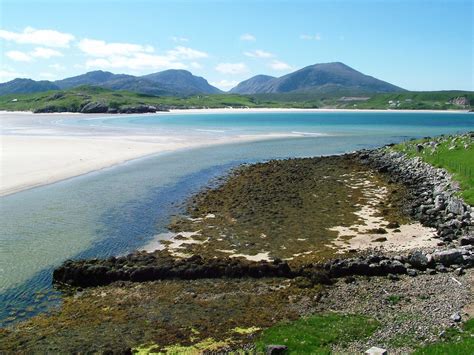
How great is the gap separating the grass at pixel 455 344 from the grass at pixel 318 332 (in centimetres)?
190

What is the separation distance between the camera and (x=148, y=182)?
4275cm

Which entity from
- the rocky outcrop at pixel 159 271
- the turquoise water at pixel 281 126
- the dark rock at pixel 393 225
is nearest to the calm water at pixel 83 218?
the rocky outcrop at pixel 159 271

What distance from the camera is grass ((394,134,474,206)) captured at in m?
30.6

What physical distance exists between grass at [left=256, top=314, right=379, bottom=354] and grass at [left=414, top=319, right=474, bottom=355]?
1902mm

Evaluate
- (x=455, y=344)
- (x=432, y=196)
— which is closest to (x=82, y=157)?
(x=432, y=196)

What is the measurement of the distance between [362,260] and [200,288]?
24.5ft

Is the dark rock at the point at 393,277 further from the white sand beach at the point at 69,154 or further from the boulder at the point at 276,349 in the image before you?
the white sand beach at the point at 69,154

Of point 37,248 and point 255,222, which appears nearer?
point 37,248

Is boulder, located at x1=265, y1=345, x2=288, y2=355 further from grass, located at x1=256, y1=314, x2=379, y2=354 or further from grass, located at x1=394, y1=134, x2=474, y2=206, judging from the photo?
grass, located at x1=394, y1=134, x2=474, y2=206

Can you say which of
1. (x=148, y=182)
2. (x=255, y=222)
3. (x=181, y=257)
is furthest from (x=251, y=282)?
(x=148, y=182)

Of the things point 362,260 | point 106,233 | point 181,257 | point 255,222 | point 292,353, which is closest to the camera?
point 292,353

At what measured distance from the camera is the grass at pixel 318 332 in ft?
43.0

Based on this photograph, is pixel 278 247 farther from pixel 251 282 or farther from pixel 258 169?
pixel 258 169

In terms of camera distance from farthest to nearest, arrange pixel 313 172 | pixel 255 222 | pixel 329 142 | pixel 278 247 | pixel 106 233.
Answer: pixel 329 142 → pixel 313 172 → pixel 255 222 → pixel 106 233 → pixel 278 247
